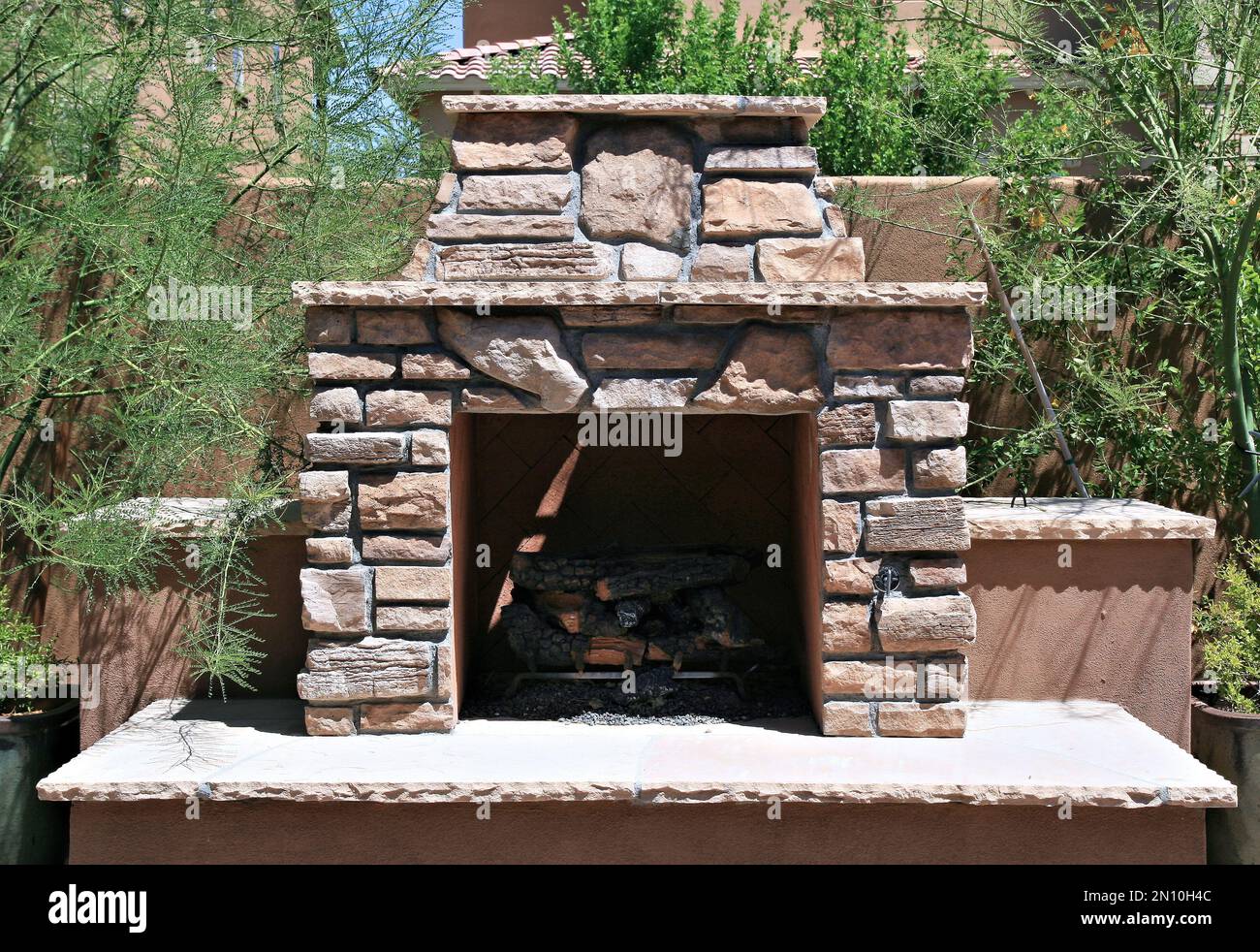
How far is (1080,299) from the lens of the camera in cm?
602

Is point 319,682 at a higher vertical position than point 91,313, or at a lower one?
lower

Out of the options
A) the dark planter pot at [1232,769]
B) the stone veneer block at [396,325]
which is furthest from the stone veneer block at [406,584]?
the dark planter pot at [1232,769]

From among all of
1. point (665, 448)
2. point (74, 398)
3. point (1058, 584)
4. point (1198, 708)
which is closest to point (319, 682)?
point (665, 448)

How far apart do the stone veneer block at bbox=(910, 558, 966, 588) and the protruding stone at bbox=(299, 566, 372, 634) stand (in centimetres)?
204

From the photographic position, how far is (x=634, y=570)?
5.08 meters

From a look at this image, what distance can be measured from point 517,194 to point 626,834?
241 cm

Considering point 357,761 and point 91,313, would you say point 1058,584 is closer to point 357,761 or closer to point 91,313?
point 357,761

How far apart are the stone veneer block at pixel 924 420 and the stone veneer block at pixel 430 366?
1.59 m

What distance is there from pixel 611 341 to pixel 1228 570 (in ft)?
10.3

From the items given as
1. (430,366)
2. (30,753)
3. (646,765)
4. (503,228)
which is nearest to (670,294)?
(503,228)

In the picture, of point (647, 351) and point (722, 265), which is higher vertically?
point (722, 265)

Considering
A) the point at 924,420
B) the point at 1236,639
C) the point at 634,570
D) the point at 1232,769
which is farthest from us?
the point at 1236,639

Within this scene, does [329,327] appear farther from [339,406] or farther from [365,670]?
[365,670]

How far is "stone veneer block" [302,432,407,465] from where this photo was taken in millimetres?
4422
